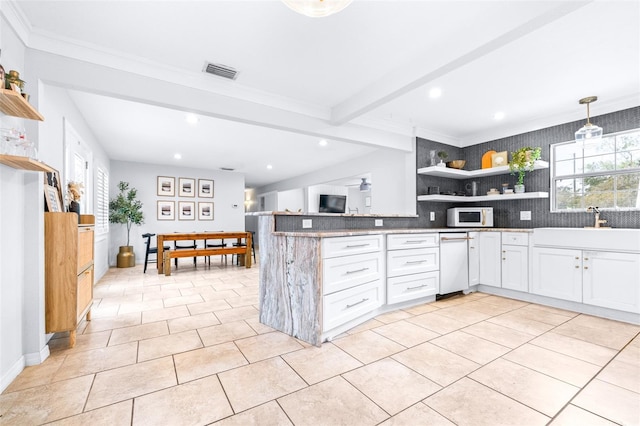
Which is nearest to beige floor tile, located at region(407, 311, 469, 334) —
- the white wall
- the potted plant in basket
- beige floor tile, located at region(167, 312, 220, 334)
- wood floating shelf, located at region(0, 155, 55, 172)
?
beige floor tile, located at region(167, 312, 220, 334)

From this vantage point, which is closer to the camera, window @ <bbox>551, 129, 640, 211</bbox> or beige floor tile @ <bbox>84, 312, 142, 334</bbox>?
beige floor tile @ <bbox>84, 312, 142, 334</bbox>

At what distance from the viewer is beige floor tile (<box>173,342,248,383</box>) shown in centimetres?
197

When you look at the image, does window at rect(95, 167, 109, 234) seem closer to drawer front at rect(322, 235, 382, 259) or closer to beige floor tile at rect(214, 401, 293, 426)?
drawer front at rect(322, 235, 382, 259)

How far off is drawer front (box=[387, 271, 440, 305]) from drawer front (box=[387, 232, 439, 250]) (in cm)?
34

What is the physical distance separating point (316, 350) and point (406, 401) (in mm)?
829

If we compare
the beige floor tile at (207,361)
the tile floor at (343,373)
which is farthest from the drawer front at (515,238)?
the beige floor tile at (207,361)

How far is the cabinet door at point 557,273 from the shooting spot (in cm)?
326

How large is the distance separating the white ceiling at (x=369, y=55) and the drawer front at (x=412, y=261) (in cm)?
165

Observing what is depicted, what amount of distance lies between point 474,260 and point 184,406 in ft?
12.5

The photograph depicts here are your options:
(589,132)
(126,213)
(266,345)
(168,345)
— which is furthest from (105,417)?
(126,213)

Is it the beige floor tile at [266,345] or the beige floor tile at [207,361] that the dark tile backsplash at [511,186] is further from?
the beige floor tile at [207,361]

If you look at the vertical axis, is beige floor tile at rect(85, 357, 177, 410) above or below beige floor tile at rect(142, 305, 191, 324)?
above

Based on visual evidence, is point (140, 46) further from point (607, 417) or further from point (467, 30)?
point (607, 417)

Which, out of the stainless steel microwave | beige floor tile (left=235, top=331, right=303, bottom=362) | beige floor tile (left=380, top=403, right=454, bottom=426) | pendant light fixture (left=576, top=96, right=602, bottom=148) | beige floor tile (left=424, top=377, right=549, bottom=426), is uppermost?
pendant light fixture (left=576, top=96, right=602, bottom=148)
